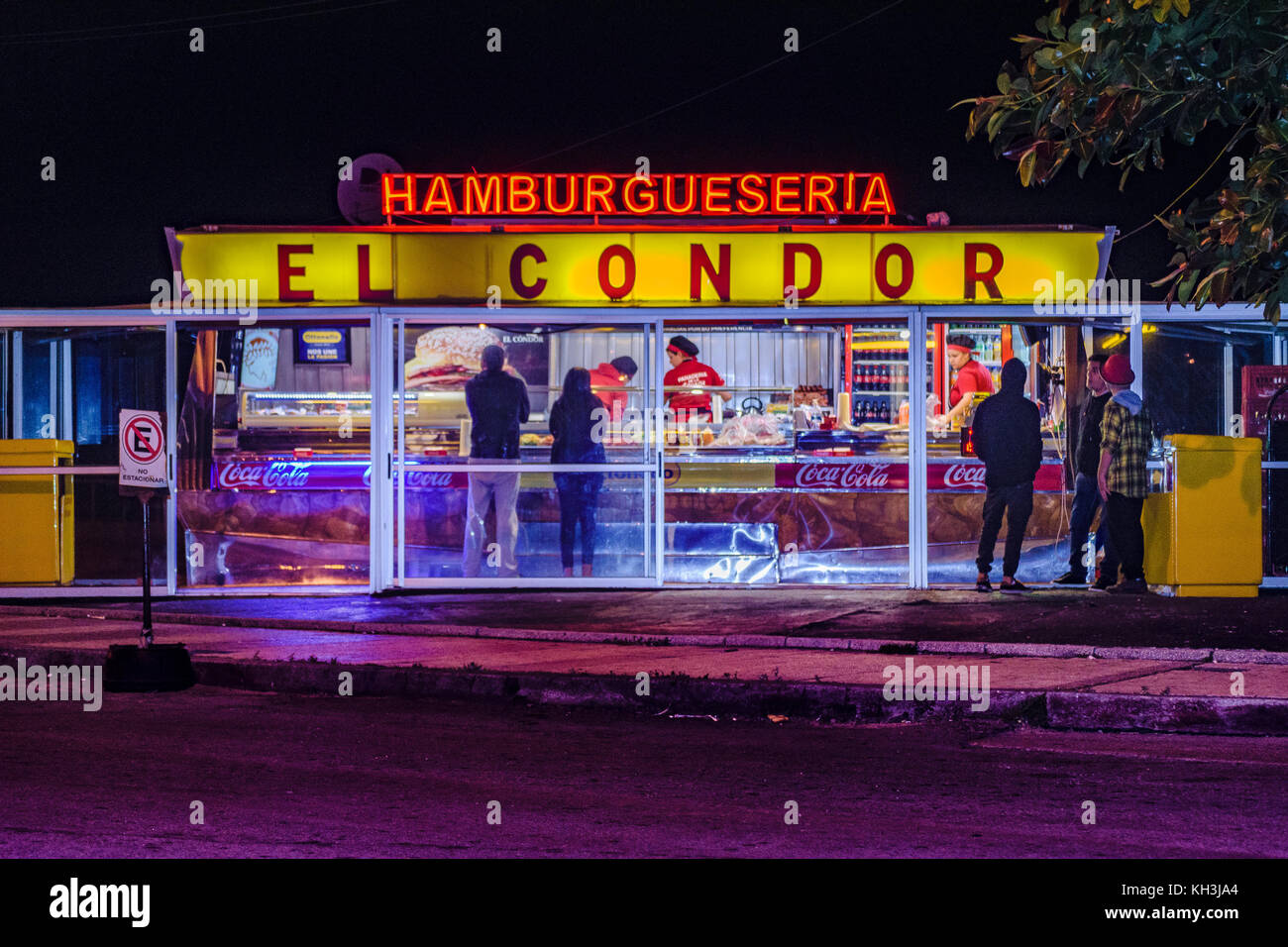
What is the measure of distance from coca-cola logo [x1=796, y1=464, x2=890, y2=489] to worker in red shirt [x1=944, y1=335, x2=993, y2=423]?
3.28ft

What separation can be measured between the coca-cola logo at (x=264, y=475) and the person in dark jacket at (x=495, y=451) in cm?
164

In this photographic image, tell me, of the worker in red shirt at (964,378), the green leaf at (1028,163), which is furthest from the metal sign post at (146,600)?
the worker in red shirt at (964,378)

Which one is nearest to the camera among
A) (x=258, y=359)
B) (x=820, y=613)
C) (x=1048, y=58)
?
(x=1048, y=58)

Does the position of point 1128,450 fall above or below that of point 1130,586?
above

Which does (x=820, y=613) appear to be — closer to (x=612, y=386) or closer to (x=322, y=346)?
(x=612, y=386)

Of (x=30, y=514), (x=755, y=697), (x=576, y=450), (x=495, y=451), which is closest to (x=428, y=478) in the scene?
(x=495, y=451)

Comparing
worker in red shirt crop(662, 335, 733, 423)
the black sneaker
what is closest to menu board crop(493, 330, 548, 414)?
worker in red shirt crop(662, 335, 733, 423)

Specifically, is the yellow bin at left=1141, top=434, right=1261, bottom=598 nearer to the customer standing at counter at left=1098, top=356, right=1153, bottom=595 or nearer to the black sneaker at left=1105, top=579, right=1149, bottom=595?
the customer standing at counter at left=1098, top=356, right=1153, bottom=595

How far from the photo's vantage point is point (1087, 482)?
1382 centimetres

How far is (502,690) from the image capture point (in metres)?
9.20

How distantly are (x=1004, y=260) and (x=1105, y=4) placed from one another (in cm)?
575

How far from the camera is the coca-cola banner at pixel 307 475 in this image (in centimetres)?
1388

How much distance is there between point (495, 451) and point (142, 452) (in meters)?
4.90

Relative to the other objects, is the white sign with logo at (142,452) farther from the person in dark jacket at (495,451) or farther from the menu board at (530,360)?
the menu board at (530,360)
